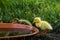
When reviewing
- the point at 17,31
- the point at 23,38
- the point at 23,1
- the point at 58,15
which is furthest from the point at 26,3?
the point at 23,38

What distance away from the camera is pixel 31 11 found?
17.6 ft

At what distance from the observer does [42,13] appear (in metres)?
5.27

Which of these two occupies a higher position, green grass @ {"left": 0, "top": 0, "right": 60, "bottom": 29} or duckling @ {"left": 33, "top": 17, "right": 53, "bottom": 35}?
green grass @ {"left": 0, "top": 0, "right": 60, "bottom": 29}

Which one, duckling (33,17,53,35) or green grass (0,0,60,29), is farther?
green grass (0,0,60,29)

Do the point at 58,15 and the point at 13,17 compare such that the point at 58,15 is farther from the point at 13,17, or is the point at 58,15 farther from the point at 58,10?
the point at 13,17

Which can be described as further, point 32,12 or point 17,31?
point 32,12

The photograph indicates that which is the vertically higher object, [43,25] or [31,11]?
[31,11]

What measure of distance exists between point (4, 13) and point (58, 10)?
1.25 m

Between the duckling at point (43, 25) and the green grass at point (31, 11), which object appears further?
the green grass at point (31, 11)

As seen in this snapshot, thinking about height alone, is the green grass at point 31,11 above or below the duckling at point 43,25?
above

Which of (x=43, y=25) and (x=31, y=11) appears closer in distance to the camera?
(x=43, y=25)

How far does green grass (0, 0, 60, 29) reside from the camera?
201 inches

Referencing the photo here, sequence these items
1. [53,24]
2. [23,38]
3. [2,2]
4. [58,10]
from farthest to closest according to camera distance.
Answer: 1. [58,10]
2. [53,24]
3. [23,38]
4. [2,2]

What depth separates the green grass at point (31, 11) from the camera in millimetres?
5105
